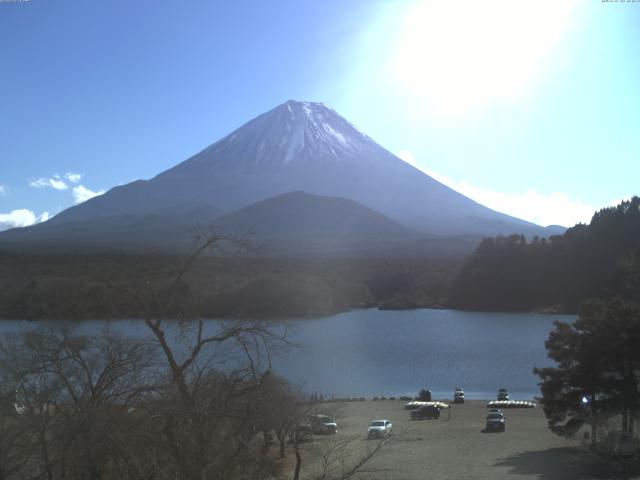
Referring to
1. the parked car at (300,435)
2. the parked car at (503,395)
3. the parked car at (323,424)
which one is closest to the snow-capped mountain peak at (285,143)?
the parked car at (503,395)

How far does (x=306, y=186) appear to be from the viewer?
324ft

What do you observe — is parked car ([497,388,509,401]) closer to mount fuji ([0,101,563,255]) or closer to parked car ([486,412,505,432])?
parked car ([486,412,505,432])

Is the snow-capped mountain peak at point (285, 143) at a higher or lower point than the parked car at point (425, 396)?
higher

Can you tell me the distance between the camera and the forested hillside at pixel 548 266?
172ft

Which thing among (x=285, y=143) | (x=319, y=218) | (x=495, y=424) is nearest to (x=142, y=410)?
(x=495, y=424)

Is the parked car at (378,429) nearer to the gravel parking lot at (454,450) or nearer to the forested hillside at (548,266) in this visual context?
the gravel parking lot at (454,450)

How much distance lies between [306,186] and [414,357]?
69.9 m

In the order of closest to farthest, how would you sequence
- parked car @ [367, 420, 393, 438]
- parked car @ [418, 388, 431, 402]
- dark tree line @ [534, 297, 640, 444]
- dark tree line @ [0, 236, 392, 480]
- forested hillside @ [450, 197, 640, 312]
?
dark tree line @ [0, 236, 392, 480], dark tree line @ [534, 297, 640, 444], parked car @ [367, 420, 393, 438], parked car @ [418, 388, 431, 402], forested hillside @ [450, 197, 640, 312]

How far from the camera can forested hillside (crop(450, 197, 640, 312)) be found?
5253cm

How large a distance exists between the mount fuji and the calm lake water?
3975 centimetres

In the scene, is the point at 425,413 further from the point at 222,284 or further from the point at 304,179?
the point at 304,179

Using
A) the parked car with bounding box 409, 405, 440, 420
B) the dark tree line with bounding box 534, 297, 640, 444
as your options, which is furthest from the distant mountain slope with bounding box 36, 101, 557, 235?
the dark tree line with bounding box 534, 297, 640, 444

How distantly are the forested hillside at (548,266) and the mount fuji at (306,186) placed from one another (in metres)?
25.3

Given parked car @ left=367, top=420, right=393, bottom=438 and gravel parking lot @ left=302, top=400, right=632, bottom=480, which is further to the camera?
parked car @ left=367, top=420, right=393, bottom=438
